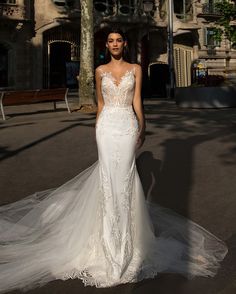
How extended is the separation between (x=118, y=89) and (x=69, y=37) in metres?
26.5

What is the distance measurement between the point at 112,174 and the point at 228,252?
127 cm

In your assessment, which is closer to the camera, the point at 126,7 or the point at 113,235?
the point at 113,235

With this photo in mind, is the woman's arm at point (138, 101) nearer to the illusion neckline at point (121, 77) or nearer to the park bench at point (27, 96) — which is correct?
the illusion neckline at point (121, 77)

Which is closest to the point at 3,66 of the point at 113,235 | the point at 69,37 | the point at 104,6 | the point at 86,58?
the point at 69,37

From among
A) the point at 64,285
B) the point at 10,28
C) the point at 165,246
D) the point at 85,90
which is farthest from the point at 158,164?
the point at 10,28

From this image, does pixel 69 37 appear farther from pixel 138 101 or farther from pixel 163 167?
pixel 138 101

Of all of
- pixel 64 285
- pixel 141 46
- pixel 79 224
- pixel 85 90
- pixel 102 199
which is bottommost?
pixel 64 285

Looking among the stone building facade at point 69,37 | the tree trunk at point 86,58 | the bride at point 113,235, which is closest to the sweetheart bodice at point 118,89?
the bride at point 113,235

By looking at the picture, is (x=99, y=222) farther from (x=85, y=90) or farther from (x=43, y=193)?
(x=85, y=90)

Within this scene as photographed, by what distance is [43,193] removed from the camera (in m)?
5.62

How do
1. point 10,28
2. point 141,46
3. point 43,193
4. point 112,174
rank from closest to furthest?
point 112,174 < point 43,193 < point 10,28 < point 141,46

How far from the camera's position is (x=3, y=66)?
90.7 feet

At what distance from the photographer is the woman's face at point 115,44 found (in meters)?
3.55

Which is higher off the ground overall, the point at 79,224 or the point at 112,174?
the point at 112,174
